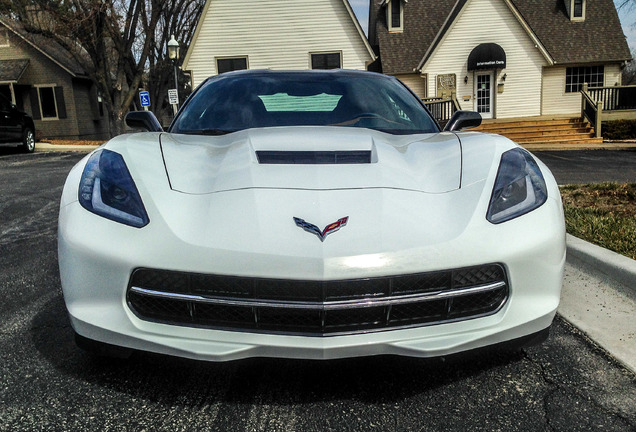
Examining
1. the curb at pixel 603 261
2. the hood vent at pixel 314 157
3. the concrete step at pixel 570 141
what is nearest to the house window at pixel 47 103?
the concrete step at pixel 570 141

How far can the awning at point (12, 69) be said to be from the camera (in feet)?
86.4

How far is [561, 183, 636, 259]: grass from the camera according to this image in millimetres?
3822

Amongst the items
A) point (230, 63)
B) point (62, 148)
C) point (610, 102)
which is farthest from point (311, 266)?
point (610, 102)

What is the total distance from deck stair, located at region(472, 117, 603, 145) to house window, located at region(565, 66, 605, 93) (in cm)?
482

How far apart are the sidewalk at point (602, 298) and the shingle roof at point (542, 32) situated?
72.3 ft

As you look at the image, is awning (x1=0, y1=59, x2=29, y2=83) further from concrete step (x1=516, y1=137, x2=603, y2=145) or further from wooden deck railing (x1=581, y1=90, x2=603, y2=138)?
wooden deck railing (x1=581, y1=90, x2=603, y2=138)

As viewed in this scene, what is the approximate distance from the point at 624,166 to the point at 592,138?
955 centimetres

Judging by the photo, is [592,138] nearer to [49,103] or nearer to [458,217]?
[458,217]

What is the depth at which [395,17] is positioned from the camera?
25859 millimetres

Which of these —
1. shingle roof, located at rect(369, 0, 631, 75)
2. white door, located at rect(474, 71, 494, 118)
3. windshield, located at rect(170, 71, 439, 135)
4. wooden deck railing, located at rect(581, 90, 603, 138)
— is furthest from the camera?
white door, located at rect(474, 71, 494, 118)

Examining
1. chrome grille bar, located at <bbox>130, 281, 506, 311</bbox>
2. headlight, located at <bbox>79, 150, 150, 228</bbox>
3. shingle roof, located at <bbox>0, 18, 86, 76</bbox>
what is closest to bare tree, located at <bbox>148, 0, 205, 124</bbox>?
shingle roof, located at <bbox>0, 18, 86, 76</bbox>

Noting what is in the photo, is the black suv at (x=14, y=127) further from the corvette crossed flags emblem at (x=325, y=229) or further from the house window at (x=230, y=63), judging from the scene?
the corvette crossed flags emblem at (x=325, y=229)

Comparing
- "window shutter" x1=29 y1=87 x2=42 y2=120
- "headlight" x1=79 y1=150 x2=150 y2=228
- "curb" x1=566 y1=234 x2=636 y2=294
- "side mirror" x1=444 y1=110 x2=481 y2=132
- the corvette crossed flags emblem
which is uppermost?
"window shutter" x1=29 y1=87 x2=42 y2=120

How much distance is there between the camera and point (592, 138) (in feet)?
63.2
